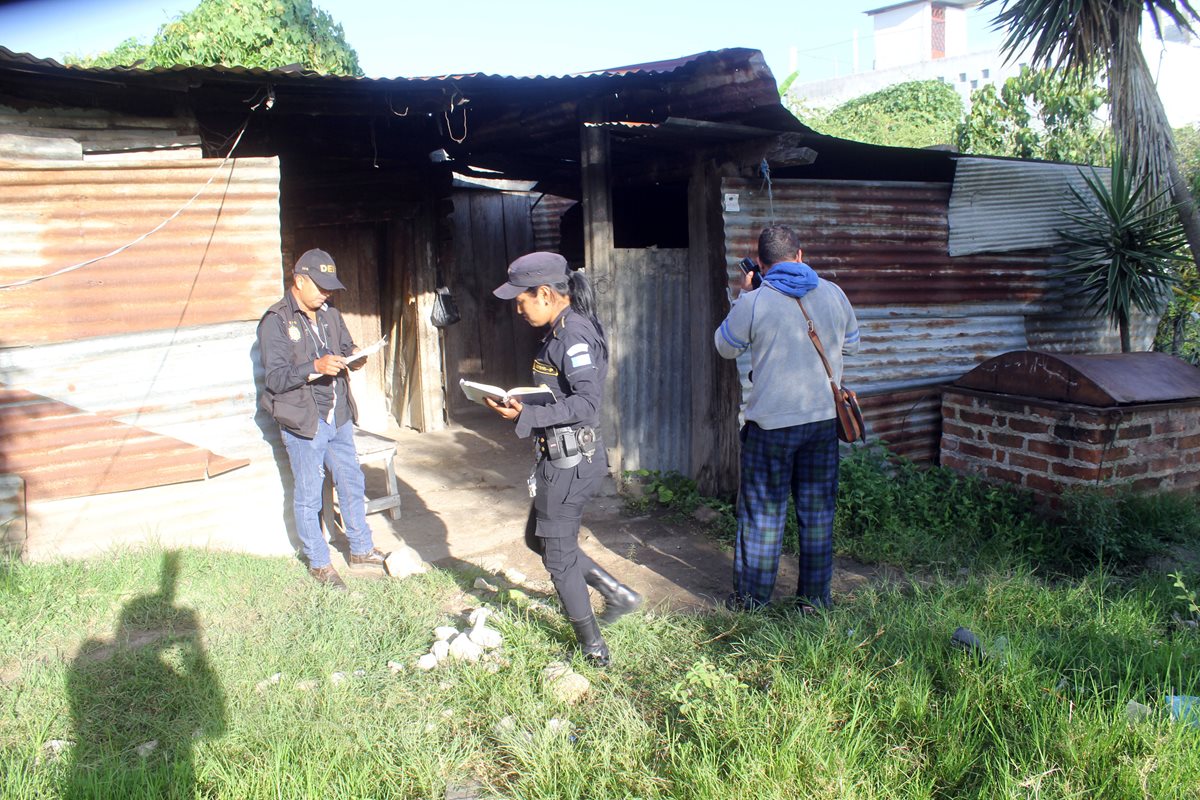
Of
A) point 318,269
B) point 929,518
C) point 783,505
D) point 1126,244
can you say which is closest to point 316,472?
point 318,269

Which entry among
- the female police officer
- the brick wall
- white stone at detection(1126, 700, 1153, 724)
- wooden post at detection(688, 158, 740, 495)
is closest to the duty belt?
the female police officer

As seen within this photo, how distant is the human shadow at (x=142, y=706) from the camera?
2.79m

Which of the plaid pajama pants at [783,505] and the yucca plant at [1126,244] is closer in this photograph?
the plaid pajama pants at [783,505]

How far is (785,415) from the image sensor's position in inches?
156

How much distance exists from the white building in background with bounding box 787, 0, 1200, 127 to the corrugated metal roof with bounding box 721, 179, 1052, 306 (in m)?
1.28

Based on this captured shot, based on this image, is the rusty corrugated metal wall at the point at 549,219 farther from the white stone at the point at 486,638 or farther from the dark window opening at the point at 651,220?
the white stone at the point at 486,638

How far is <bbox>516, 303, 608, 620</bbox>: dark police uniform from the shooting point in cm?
351

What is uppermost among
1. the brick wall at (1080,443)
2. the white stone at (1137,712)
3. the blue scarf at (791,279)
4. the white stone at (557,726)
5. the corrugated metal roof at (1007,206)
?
the corrugated metal roof at (1007,206)

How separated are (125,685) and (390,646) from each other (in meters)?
1.04

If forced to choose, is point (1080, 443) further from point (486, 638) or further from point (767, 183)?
point (486, 638)

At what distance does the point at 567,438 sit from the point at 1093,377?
3.77 m

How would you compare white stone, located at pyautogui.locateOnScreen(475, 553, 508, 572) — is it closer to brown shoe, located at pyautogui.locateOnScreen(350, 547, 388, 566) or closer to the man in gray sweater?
brown shoe, located at pyautogui.locateOnScreen(350, 547, 388, 566)

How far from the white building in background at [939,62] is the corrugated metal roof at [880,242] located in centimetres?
128

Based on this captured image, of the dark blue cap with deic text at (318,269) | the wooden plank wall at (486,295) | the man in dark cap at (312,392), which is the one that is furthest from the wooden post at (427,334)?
the dark blue cap with deic text at (318,269)
